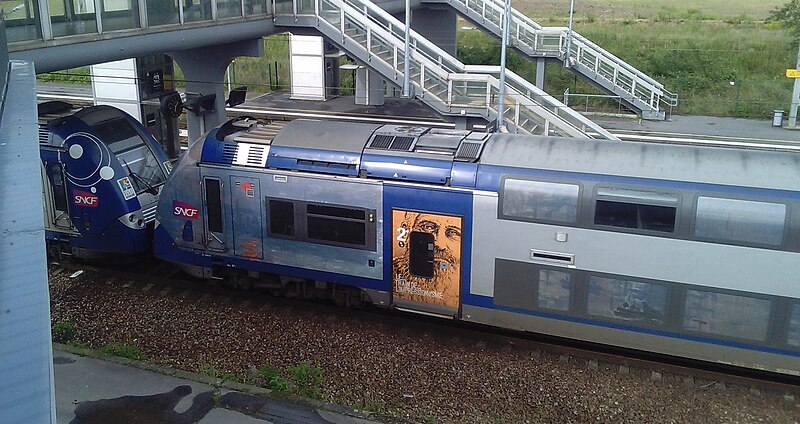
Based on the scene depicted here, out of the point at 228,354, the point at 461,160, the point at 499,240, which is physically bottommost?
the point at 228,354

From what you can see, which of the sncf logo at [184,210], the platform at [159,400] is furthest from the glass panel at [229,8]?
the platform at [159,400]

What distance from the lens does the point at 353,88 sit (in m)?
37.8

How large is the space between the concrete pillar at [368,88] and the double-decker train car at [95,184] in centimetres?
1938

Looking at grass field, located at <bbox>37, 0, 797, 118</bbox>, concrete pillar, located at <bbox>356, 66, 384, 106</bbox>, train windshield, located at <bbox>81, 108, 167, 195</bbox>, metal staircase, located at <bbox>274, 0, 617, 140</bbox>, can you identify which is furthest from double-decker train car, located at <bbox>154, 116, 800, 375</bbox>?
concrete pillar, located at <bbox>356, 66, 384, 106</bbox>

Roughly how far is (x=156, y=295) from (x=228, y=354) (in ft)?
9.81

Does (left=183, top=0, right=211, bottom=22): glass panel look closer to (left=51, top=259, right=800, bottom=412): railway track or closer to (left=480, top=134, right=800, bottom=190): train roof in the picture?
(left=51, top=259, right=800, bottom=412): railway track

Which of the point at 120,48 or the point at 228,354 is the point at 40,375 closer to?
the point at 228,354

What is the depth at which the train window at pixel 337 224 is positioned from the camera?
1154cm

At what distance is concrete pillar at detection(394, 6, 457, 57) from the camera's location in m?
30.3

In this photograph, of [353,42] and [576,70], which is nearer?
[353,42]

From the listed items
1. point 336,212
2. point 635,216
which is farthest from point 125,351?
point 635,216

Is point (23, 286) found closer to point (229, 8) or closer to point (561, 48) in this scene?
point (229, 8)

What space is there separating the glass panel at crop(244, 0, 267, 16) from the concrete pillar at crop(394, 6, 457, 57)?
40.3 feet

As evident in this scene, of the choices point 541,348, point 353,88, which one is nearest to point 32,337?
point 541,348
